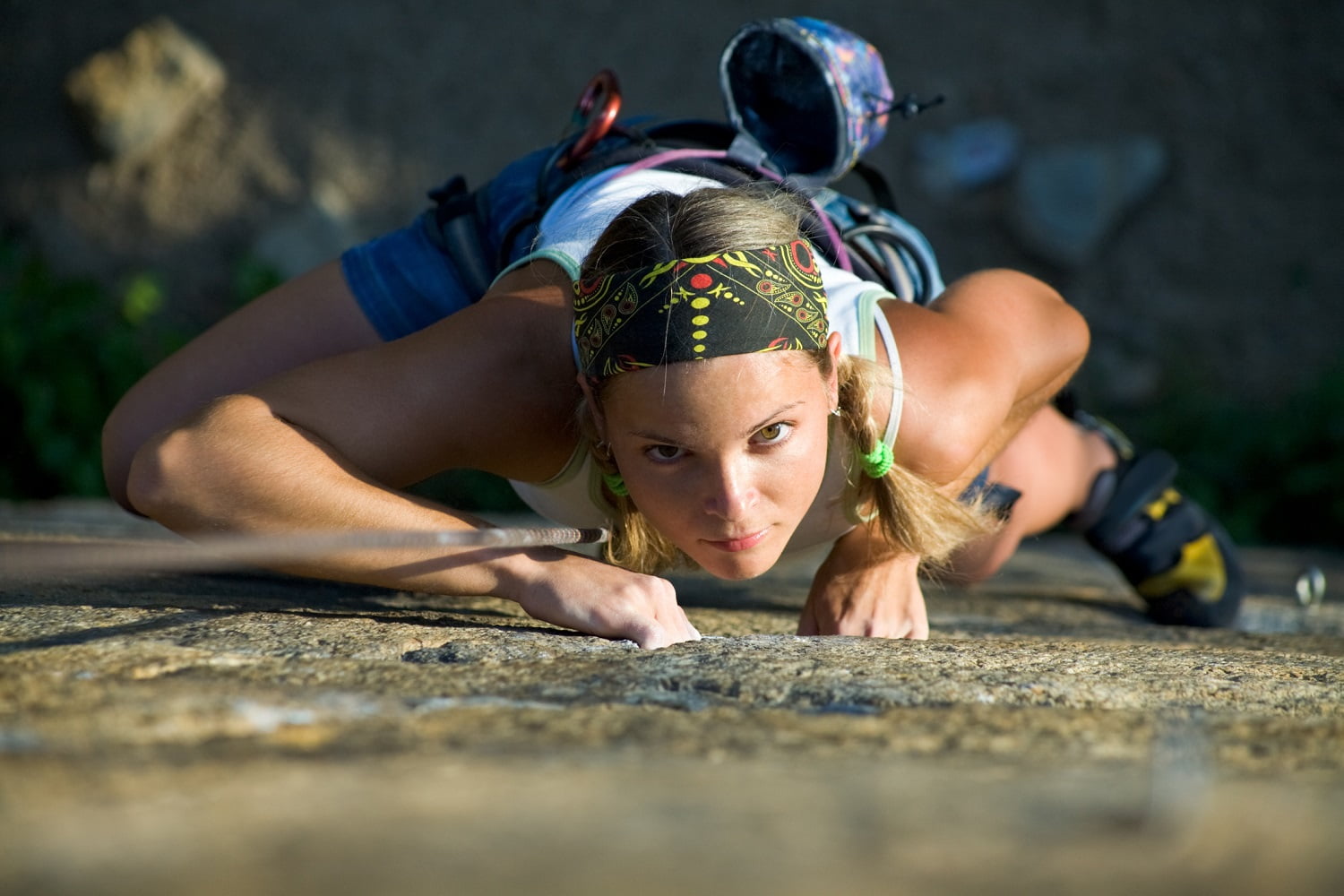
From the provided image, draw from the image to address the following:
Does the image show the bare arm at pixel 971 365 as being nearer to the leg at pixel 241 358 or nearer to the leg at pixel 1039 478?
the leg at pixel 1039 478

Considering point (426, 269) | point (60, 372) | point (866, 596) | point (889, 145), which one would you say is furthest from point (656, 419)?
point (889, 145)

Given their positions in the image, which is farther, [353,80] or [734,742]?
[353,80]

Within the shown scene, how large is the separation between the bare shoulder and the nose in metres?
0.29

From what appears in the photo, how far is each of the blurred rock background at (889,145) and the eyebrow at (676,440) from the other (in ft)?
10.2

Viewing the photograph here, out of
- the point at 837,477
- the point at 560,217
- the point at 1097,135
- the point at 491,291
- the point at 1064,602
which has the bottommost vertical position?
the point at 1064,602

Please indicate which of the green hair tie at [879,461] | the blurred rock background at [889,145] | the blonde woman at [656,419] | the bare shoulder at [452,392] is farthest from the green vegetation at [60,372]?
the green hair tie at [879,461]

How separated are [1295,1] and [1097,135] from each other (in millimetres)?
850

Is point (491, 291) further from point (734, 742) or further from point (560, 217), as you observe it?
point (734, 742)

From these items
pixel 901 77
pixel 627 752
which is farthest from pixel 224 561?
pixel 901 77

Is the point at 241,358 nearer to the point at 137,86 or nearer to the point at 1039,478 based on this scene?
the point at 1039,478

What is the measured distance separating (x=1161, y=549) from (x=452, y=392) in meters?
1.58

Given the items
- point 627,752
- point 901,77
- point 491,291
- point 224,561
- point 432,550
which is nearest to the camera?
point 627,752

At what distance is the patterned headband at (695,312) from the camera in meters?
1.57

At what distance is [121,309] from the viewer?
4.34 meters
